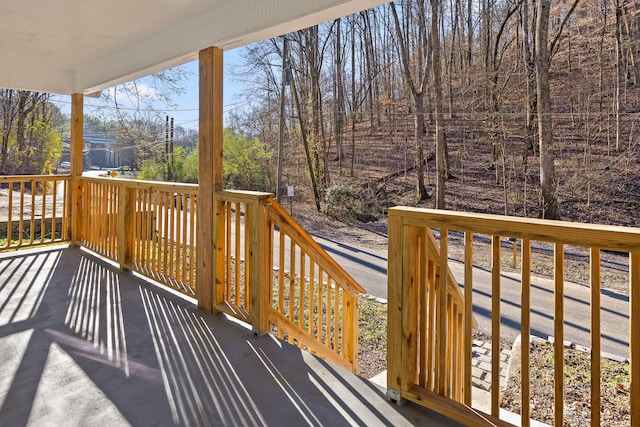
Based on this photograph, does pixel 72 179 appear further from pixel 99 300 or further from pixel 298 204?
pixel 298 204

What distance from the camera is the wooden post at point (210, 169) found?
9.51ft

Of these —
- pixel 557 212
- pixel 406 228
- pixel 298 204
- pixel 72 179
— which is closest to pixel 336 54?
pixel 298 204

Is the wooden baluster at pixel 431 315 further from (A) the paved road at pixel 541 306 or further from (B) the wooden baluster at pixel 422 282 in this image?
(A) the paved road at pixel 541 306

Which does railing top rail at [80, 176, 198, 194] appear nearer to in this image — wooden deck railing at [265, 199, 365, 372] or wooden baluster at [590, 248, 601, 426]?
wooden deck railing at [265, 199, 365, 372]

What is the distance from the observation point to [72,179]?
4.91 m

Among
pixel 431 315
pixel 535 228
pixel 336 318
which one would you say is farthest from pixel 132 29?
pixel 535 228

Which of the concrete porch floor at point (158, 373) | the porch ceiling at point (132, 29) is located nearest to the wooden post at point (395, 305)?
the concrete porch floor at point (158, 373)

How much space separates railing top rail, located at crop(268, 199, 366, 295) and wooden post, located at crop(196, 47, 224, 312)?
0.59 meters

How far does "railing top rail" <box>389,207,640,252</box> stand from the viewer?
1257 millimetres

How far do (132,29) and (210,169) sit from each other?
4.90ft

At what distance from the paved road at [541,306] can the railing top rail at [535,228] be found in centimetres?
369

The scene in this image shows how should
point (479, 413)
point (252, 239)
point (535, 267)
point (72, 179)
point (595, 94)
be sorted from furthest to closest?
point (595, 94) → point (535, 267) → point (72, 179) → point (252, 239) → point (479, 413)

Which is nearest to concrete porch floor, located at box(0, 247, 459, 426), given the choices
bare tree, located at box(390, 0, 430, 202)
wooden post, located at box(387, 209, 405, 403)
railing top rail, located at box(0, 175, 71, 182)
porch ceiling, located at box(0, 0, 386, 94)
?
wooden post, located at box(387, 209, 405, 403)

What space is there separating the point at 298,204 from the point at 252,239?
11414 millimetres
